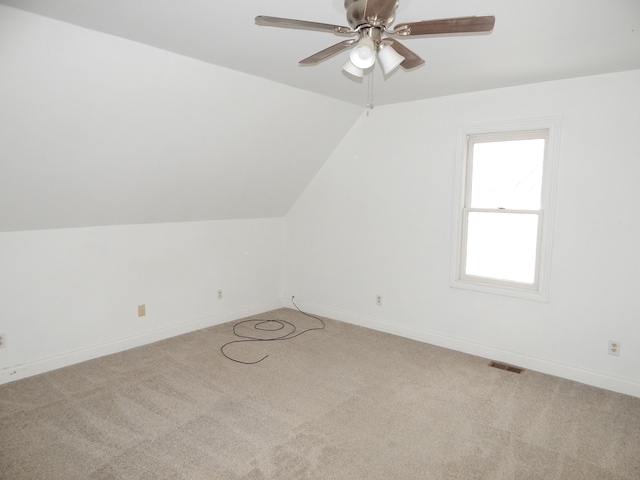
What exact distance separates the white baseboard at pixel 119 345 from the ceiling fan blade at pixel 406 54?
3.32 metres

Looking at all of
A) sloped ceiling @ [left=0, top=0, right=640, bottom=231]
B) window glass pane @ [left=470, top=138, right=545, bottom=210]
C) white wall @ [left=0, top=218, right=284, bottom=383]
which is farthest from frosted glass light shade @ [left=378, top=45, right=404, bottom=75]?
white wall @ [left=0, top=218, right=284, bottom=383]

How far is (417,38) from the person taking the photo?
2.31 metres

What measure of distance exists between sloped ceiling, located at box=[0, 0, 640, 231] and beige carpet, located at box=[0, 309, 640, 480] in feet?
4.68

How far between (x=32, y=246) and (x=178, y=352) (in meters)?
1.47

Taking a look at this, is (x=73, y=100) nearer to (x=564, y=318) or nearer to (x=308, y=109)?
(x=308, y=109)

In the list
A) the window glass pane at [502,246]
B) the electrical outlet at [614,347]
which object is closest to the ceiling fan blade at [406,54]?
the window glass pane at [502,246]

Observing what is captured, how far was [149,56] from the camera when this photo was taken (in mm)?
2520

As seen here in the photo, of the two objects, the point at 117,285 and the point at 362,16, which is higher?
the point at 362,16

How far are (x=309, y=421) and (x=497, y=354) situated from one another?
192 centimetres

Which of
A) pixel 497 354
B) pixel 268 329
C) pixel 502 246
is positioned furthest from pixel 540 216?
pixel 268 329

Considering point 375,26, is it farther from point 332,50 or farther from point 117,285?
point 117,285

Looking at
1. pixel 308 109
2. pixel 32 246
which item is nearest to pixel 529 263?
pixel 308 109

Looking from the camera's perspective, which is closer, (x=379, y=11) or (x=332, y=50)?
(x=379, y=11)

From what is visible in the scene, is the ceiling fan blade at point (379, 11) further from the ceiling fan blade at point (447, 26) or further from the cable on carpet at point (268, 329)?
the cable on carpet at point (268, 329)
